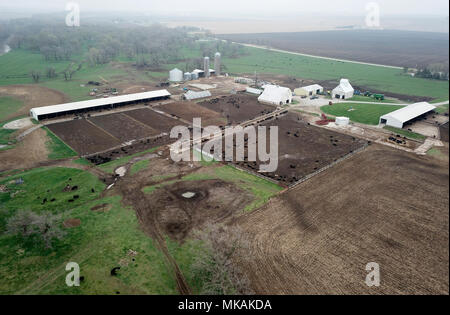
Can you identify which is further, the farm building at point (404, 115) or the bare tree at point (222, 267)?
the farm building at point (404, 115)

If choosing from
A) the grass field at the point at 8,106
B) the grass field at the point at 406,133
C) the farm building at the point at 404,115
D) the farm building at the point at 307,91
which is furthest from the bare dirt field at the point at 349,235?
the grass field at the point at 8,106

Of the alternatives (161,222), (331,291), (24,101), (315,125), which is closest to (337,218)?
(331,291)

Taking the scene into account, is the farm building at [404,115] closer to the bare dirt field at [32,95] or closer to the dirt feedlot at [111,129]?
the dirt feedlot at [111,129]

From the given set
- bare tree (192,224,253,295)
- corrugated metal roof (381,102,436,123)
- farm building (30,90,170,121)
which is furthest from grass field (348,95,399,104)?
bare tree (192,224,253,295)

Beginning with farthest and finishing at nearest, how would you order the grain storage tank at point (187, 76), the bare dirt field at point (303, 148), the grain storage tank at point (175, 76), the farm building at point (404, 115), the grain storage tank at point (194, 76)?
the grain storage tank at point (194, 76) → the grain storage tank at point (187, 76) → the grain storage tank at point (175, 76) → the farm building at point (404, 115) → the bare dirt field at point (303, 148)

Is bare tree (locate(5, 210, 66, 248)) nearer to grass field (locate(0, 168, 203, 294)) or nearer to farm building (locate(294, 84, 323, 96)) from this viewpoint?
grass field (locate(0, 168, 203, 294))

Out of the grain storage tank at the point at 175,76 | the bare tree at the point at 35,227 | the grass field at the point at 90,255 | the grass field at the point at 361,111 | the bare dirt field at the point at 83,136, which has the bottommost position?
the grass field at the point at 90,255

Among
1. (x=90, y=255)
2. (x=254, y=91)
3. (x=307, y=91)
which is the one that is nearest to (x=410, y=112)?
(x=307, y=91)
